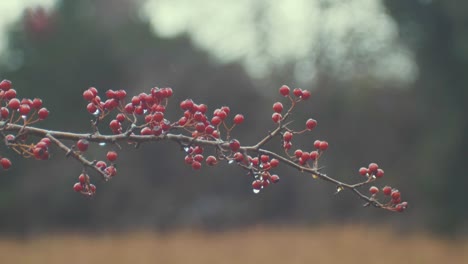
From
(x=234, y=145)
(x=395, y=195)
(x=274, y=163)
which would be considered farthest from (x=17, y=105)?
(x=395, y=195)

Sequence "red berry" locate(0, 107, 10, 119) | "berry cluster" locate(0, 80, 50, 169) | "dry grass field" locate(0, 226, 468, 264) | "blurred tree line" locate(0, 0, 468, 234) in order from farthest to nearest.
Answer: "blurred tree line" locate(0, 0, 468, 234) → "dry grass field" locate(0, 226, 468, 264) → "red berry" locate(0, 107, 10, 119) → "berry cluster" locate(0, 80, 50, 169)

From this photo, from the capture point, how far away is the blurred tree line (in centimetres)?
1708

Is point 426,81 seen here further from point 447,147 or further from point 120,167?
point 120,167

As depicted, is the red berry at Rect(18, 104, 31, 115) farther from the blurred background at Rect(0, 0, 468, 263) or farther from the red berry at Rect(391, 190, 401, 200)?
the blurred background at Rect(0, 0, 468, 263)

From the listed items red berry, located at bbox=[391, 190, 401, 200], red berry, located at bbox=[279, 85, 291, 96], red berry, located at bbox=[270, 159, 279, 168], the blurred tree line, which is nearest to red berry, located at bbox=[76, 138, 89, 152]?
red berry, located at bbox=[270, 159, 279, 168]

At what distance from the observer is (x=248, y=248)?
16766 mm

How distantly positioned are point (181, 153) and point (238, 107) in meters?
1.95

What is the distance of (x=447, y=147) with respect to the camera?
16109 mm

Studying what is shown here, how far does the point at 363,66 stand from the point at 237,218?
5559 millimetres

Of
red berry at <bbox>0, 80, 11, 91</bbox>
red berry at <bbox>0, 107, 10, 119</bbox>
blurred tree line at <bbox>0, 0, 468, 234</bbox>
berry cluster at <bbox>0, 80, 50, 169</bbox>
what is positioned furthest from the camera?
blurred tree line at <bbox>0, 0, 468, 234</bbox>

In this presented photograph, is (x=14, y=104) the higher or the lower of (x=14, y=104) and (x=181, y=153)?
the lower

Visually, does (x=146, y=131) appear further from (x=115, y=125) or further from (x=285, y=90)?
(x=285, y=90)

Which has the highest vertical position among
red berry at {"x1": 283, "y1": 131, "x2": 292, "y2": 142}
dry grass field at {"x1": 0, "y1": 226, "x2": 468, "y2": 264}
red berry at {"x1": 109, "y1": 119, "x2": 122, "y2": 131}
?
dry grass field at {"x1": 0, "y1": 226, "x2": 468, "y2": 264}

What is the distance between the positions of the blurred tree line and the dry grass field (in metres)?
0.79
